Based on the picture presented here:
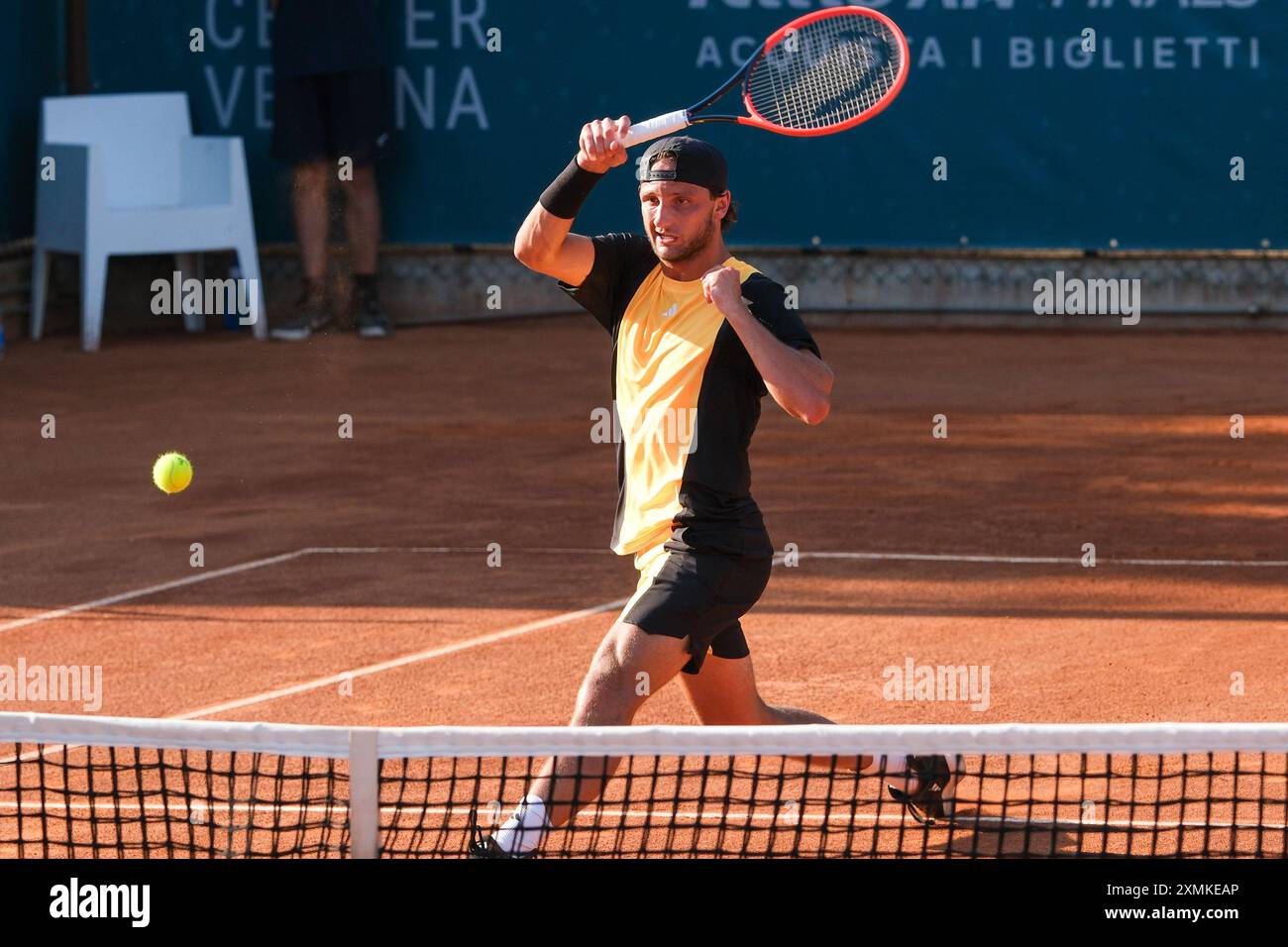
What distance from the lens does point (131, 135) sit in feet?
46.6

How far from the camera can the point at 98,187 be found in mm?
13391

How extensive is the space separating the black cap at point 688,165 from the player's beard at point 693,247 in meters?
0.08

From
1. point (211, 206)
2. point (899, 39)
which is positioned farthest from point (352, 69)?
point (899, 39)

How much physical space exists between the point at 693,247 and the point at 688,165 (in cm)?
19

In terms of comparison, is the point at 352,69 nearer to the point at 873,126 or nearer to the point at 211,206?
the point at 211,206

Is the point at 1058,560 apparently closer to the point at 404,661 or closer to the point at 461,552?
the point at 461,552

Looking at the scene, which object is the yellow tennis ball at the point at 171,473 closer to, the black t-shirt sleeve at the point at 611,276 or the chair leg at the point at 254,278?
the black t-shirt sleeve at the point at 611,276

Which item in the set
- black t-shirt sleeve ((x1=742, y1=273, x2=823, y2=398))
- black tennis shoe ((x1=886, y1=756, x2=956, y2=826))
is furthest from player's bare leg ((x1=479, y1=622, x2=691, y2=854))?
black tennis shoe ((x1=886, y1=756, x2=956, y2=826))

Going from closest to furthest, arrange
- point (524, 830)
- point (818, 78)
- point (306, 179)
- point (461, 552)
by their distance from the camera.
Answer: point (524, 830)
point (818, 78)
point (461, 552)
point (306, 179)

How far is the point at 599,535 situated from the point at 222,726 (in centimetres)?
468
